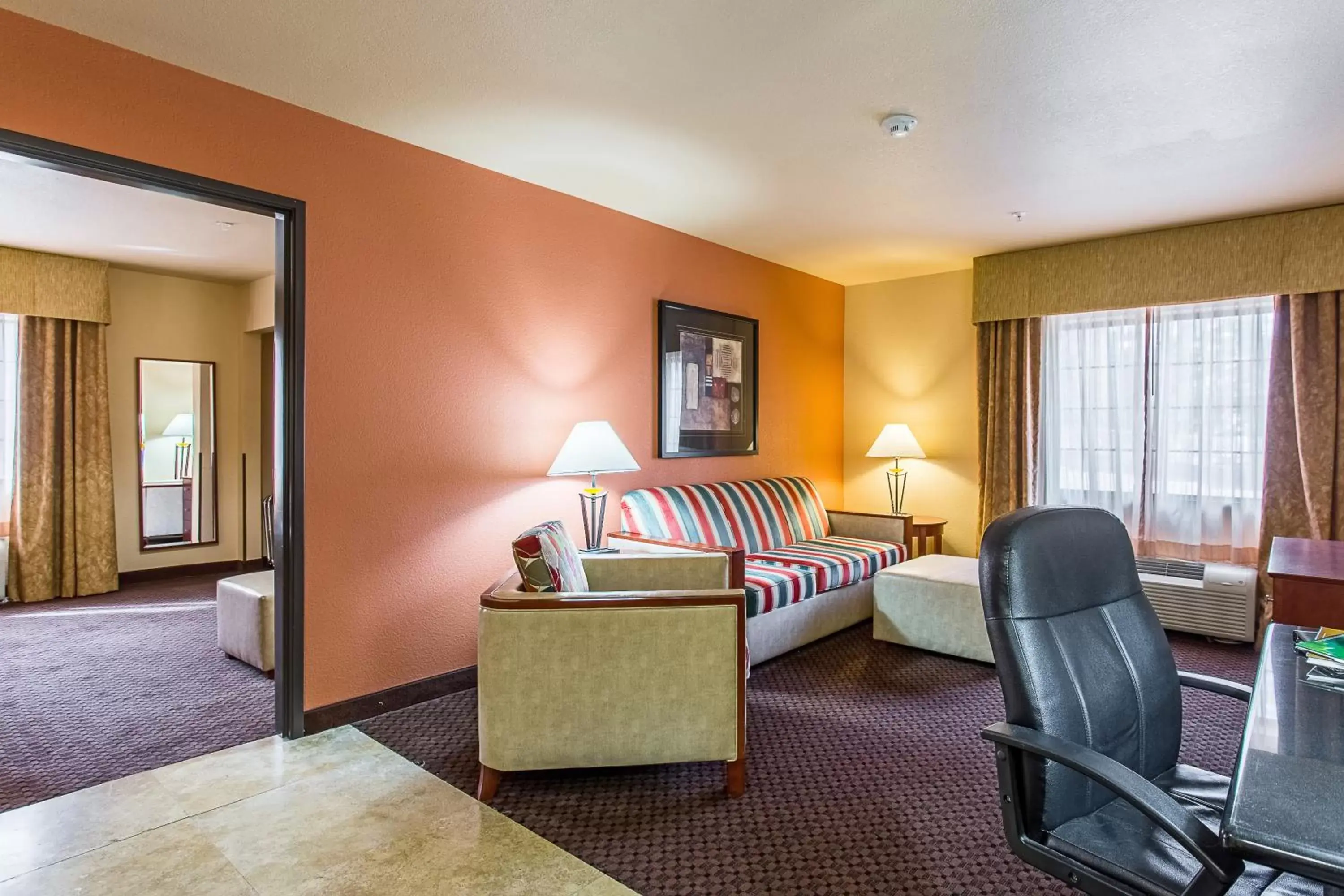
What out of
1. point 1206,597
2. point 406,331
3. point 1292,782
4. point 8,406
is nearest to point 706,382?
point 406,331

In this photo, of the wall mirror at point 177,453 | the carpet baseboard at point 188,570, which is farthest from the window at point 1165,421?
the wall mirror at point 177,453

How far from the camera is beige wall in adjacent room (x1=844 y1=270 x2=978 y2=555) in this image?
17.8 ft

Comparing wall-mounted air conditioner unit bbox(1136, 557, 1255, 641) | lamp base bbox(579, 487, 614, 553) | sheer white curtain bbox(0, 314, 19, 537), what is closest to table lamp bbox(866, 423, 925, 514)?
wall-mounted air conditioner unit bbox(1136, 557, 1255, 641)

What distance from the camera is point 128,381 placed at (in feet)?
18.9

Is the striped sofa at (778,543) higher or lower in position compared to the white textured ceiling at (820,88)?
lower

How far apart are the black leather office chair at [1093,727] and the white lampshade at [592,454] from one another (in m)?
2.16

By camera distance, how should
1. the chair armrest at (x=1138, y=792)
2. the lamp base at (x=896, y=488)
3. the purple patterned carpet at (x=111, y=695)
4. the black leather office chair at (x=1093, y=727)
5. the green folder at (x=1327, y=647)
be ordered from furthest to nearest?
the lamp base at (x=896, y=488) < the purple patterned carpet at (x=111, y=695) < the green folder at (x=1327, y=647) < the black leather office chair at (x=1093, y=727) < the chair armrest at (x=1138, y=792)

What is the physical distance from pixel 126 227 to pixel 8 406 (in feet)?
6.04

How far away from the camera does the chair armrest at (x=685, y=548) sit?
11.0 ft

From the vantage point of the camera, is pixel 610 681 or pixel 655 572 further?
pixel 655 572

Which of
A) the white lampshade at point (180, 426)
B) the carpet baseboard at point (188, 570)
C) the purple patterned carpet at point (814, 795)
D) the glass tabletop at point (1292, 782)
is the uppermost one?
the white lampshade at point (180, 426)

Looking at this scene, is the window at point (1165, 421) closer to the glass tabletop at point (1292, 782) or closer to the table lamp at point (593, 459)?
the table lamp at point (593, 459)

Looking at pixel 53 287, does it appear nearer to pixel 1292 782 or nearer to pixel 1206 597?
pixel 1292 782

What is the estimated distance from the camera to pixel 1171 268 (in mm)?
4402
